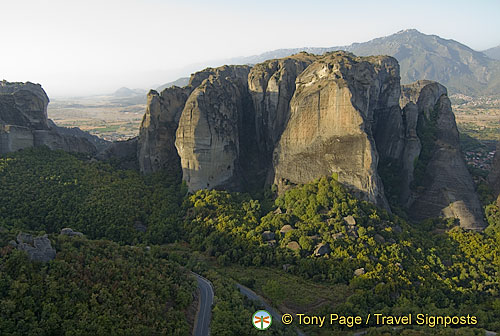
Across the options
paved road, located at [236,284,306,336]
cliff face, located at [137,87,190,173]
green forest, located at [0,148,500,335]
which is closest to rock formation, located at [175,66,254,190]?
green forest, located at [0,148,500,335]

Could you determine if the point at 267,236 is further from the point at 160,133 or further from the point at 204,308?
the point at 160,133

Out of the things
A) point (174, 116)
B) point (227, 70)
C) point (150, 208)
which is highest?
point (227, 70)

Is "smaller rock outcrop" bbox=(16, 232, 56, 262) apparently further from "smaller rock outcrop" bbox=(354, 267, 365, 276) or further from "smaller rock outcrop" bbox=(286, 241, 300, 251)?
"smaller rock outcrop" bbox=(354, 267, 365, 276)

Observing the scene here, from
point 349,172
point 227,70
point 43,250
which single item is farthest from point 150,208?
point 227,70

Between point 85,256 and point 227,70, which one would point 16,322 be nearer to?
point 85,256

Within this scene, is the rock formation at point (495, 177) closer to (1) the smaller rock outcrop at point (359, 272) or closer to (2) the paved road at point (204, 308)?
(1) the smaller rock outcrop at point (359, 272)
